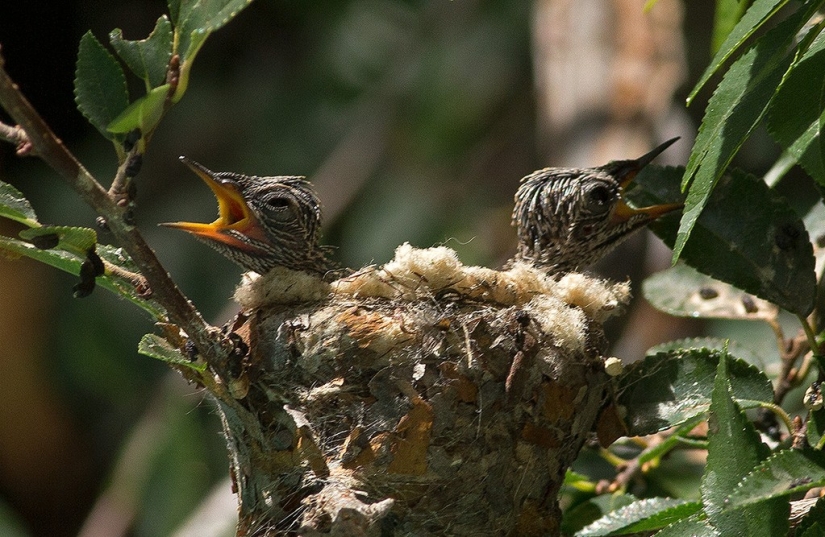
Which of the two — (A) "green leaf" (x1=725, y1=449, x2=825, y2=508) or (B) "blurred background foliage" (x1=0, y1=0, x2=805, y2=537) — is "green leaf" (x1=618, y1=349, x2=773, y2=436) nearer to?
(A) "green leaf" (x1=725, y1=449, x2=825, y2=508)

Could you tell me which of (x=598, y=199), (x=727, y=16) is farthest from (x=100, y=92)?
(x=598, y=199)

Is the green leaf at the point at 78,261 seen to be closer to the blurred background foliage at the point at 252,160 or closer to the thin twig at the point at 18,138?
the thin twig at the point at 18,138

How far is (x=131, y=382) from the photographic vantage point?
18.9ft

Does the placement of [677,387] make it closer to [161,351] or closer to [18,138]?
[161,351]

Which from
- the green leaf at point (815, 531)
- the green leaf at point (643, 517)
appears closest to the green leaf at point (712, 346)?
the green leaf at point (643, 517)

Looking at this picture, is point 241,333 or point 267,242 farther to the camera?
point 267,242

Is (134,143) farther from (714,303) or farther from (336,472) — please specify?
(714,303)

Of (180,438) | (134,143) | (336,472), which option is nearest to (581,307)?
(336,472)

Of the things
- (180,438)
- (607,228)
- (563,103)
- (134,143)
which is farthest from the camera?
(563,103)

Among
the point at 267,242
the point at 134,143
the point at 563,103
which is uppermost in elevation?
the point at 563,103

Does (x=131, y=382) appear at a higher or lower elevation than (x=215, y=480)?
higher

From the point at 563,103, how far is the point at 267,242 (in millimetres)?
2528

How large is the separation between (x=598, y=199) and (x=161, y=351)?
151 cm

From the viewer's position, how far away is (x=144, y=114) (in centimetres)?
134
